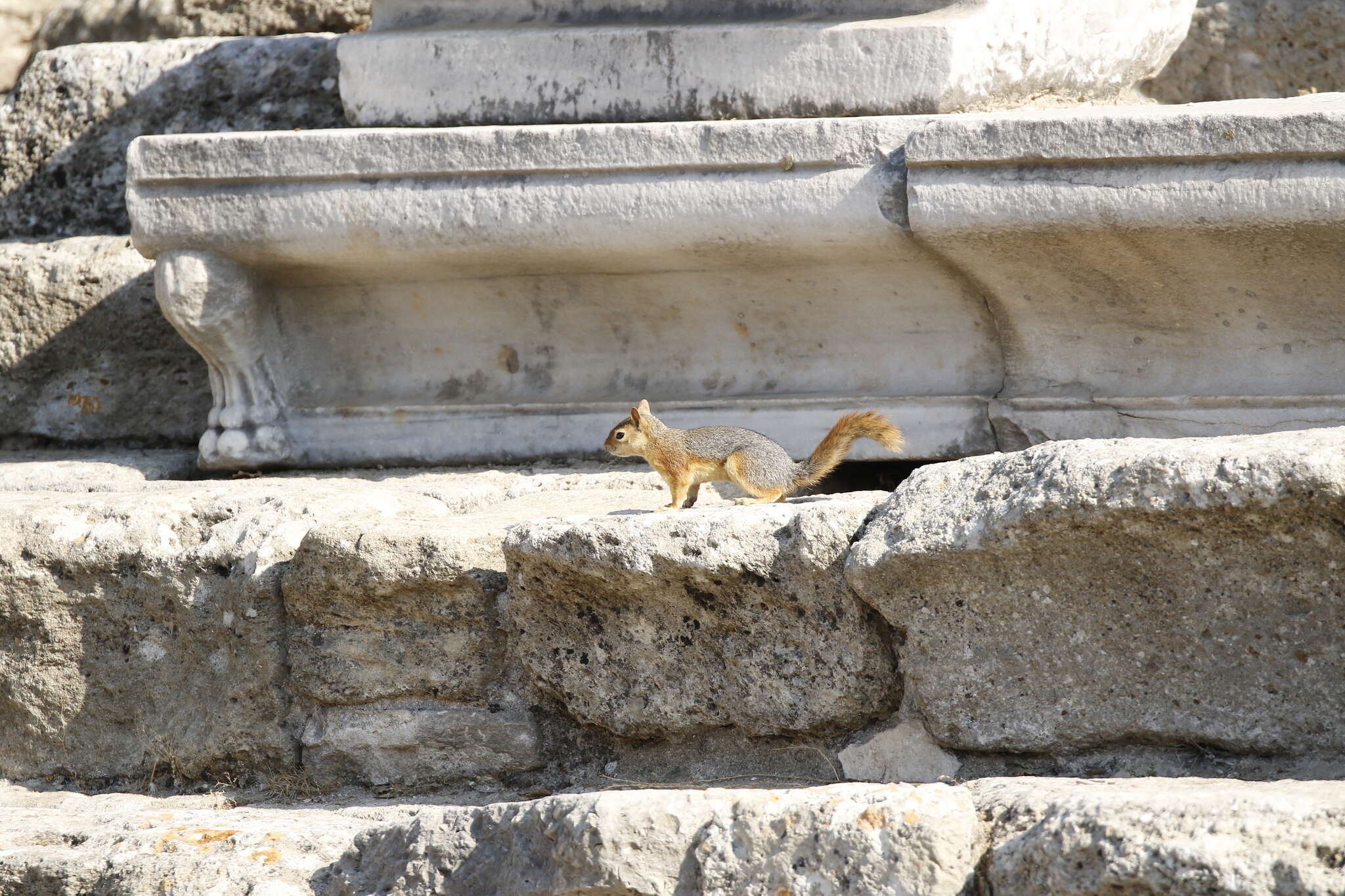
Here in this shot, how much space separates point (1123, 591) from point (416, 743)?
133 cm

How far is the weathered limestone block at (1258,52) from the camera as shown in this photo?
15.1 ft

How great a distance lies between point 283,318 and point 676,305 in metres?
1.03

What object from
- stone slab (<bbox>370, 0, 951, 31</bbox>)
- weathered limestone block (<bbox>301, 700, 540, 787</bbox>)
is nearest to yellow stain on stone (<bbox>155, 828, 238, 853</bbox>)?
weathered limestone block (<bbox>301, 700, 540, 787</bbox>)

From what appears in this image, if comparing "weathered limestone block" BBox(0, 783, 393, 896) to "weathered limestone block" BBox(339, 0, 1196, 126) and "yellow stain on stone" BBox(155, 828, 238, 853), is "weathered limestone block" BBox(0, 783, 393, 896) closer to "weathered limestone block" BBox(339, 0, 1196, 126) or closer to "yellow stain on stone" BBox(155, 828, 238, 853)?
"yellow stain on stone" BBox(155, 828, 238, 853)

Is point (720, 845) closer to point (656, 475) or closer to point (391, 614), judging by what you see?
point (391, 614)

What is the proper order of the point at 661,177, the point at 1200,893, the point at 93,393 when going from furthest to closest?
the point at 93,393
the point at 661,177
the point at 1200,893

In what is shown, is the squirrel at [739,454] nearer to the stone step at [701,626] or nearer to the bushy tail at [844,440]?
the bushy tail at [844,440]

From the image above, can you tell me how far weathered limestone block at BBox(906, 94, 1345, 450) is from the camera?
2928 millimetres

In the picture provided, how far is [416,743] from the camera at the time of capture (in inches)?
110

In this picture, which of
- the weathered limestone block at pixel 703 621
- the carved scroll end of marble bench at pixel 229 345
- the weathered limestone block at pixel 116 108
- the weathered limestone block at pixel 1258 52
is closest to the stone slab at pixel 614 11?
the weathered limestone block at pixel 116 108

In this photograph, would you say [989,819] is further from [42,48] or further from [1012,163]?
[42,48]

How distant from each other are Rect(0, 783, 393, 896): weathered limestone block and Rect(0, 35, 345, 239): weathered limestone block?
2.19m

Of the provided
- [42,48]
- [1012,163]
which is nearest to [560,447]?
[1012,163]

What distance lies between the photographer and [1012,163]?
308 centimetres
